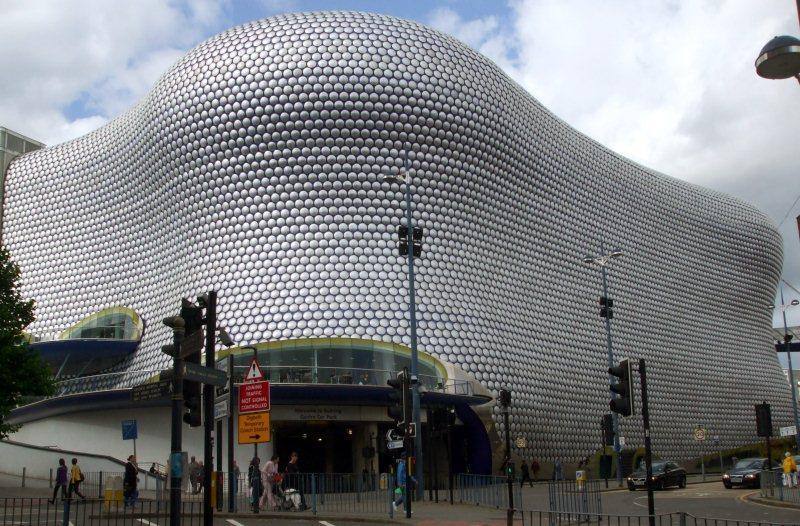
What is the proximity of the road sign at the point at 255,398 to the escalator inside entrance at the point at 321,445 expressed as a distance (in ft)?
64.2

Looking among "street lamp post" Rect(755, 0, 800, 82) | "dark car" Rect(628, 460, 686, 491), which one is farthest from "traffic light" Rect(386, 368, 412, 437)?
"dark car" Rect(628, 460, 686, 491)

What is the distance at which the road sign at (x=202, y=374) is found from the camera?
11.4 metres

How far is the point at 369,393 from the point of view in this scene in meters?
34.2

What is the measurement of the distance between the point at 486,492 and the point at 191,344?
12648 mm

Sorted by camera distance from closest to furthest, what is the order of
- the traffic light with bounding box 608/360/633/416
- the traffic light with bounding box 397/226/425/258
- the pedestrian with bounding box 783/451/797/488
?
the traffic light with bounding box 608/360/633/416
the traffic light with bounding box 397/226/425/258
the pedestrian with bounding box 783/451/797/488

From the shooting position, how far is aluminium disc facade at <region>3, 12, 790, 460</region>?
38500mm

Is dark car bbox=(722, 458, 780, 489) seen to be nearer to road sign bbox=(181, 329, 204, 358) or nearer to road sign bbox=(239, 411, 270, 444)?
road sign bbox=(239, 411, 270, 444)

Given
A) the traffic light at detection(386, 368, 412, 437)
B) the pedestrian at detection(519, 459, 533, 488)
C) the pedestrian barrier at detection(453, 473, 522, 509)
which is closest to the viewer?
the traffic light at detection(386, 368, 412, 437)

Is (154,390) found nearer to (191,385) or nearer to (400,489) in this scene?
(191,385)

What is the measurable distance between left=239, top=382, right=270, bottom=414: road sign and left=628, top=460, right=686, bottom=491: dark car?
61.0 ft

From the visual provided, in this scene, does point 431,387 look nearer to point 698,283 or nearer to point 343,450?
point 343,450

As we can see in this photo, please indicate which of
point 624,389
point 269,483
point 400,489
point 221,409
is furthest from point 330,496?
point 624,389

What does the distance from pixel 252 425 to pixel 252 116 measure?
981 inches

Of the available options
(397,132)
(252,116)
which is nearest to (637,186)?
(397,132)
